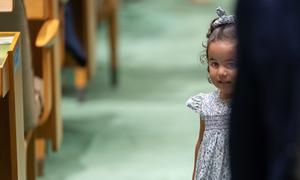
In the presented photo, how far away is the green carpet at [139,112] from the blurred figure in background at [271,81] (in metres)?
2.57

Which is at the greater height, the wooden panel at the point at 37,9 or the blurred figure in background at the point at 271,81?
the blurred figure in background at the point at 271,81

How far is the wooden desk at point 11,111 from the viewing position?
272cm

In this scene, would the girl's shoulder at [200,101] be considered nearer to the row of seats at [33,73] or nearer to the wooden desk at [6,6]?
the row of seats at [33,73]

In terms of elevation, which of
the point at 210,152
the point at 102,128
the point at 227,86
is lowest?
the point at 102,128

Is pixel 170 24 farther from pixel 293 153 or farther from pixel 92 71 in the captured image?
pixel 293 153

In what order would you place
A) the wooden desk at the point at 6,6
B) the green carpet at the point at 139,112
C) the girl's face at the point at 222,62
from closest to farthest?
the girl's face at the point at 222,62, the wooden desk at the point at 6,6, the green carpet at the point at 139,112

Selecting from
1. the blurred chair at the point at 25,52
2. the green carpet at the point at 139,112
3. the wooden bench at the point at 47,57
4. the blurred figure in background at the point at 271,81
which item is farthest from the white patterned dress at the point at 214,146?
the green carpet at the point at 139,112

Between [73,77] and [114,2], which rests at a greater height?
[114,2]

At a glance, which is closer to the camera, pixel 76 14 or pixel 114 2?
pixel 76 14

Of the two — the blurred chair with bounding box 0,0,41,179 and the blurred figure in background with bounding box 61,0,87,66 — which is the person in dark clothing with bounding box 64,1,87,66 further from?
the blurred chair with bounding box 0,0,41,179

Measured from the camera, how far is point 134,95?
553 cm

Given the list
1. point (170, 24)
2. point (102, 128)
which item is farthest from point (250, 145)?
point (170, 24)

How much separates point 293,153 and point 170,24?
618cm

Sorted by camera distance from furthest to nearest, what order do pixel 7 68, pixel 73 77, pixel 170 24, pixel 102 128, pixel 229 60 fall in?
1. pixel 170 24
2. pixel 73 77
3. pixel 102 128
4. pixel 7 68
5. pixel 229 60
